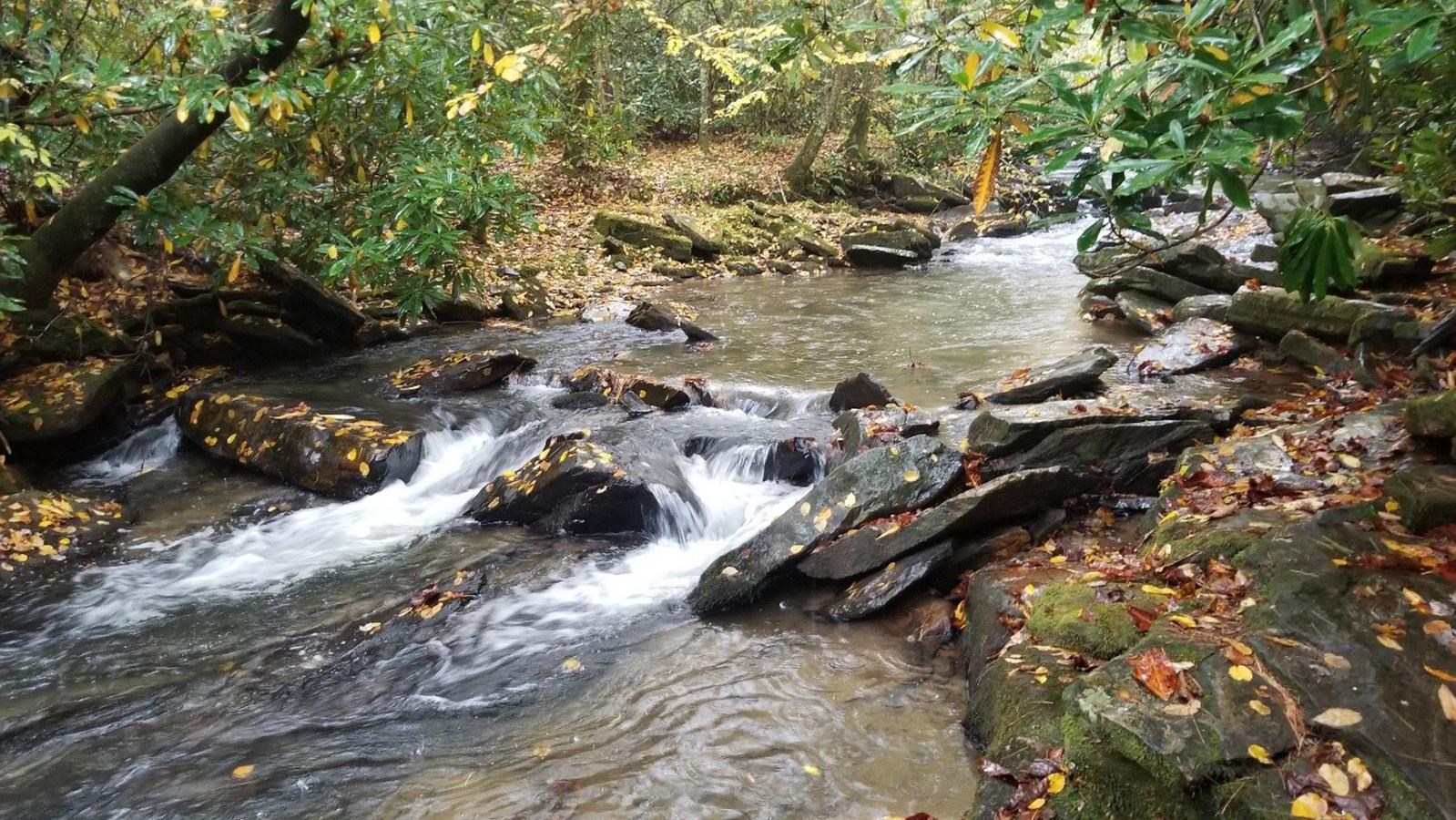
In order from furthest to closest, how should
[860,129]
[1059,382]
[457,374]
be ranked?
[860,129], [457,374], [1059,382]

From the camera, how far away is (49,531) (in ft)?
20.6

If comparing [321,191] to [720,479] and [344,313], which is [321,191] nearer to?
[344,313]

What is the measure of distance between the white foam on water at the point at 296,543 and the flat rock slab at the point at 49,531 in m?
0.34

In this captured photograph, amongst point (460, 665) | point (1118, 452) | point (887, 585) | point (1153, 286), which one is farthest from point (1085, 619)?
point (1153, 286)

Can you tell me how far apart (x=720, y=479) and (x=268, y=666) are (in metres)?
3.61

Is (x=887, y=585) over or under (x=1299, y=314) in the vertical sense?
under

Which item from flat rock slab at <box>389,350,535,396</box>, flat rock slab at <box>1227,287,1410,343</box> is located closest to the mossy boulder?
flat rock slab at <box>389,350,535,396</box>

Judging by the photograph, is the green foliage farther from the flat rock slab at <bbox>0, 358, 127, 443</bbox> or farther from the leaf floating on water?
the flat rock slab at <bbox>0, 358, 127, 443</bbox>

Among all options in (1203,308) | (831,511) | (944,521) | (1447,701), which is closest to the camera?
(1447,701)

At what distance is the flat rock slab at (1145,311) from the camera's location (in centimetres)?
977

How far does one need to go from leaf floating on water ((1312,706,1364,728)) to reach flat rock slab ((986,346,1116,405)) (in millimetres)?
4324

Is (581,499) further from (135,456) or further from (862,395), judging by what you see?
(135,456)

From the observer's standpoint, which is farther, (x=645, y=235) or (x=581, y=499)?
(x=645, y=235)

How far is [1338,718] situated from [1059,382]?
4502mm
